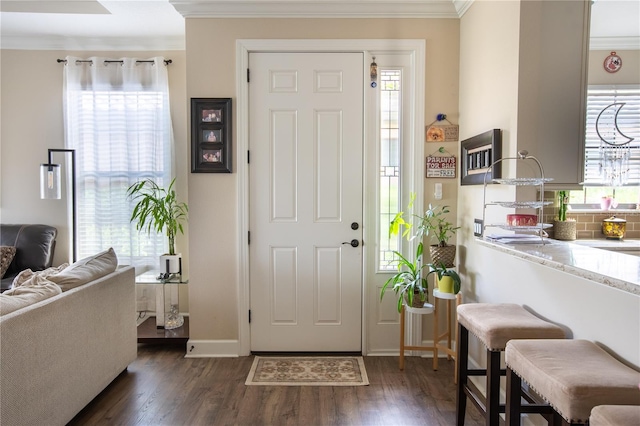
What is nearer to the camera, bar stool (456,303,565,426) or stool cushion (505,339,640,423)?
stool cushion (505,339,640,423)

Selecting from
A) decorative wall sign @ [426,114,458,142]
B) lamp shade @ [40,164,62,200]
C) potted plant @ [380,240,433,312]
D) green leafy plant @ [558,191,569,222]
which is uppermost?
decorative wall sign @ [426,114,458,142]

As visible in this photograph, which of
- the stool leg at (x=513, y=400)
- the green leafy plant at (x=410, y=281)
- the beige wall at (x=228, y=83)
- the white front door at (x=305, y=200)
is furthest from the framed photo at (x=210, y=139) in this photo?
the stool leg at (x=513, y=400)

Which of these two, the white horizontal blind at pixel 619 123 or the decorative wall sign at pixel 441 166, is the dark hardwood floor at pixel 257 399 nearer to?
the decorative wall sign at pixel 441 166

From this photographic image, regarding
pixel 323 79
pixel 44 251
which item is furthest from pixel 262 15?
pixel 44 251

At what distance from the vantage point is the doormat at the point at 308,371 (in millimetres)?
2605

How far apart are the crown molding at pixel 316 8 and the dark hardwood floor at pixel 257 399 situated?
2.71 m

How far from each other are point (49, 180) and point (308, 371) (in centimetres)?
256

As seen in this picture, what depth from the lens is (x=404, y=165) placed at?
3.00 metres

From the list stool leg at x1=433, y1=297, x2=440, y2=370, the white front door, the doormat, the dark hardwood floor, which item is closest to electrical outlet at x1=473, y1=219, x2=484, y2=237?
stool leg at x1=433, y1=297, x2=440, y2=370

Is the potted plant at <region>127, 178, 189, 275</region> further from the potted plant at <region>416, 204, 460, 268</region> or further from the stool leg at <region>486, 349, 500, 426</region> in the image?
the stool leg at <region>486, 349, 500, 426</region>

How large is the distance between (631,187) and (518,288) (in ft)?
6.35

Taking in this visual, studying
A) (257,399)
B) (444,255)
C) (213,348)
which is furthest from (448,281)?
(213,348)

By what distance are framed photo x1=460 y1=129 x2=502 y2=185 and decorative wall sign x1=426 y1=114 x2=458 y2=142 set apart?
0.39ft

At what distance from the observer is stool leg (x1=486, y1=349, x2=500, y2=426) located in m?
1.61
